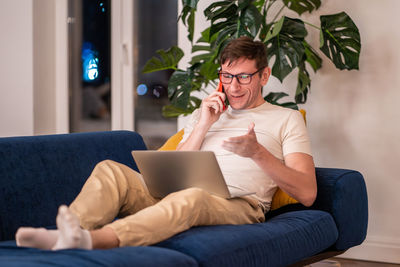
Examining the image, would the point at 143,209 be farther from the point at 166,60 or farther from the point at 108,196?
the point at 166,60

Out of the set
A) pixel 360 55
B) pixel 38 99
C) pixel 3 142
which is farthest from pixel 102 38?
pixel 3 142

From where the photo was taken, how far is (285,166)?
85.9 inches

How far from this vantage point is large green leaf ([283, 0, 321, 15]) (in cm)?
325

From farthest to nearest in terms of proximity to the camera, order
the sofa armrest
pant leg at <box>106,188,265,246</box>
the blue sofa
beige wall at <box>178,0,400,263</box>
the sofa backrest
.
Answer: beige wall at <box>178,0,400,263</box> → the sofa armrest → the sofa backrest → pant leg at <box>106,188,265,246</box> → the blue sofa

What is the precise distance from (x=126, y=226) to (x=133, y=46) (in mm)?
2804

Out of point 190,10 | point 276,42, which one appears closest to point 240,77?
point 276,42

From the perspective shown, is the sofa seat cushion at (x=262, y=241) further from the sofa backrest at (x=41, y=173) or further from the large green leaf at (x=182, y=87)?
the large green leaf at (x=182, y=87)

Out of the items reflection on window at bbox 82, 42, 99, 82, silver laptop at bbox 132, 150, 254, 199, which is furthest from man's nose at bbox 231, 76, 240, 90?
reflection on window at bbox 82, 42, 99, 82

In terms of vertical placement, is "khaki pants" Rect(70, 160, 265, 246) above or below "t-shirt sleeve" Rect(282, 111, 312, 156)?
below

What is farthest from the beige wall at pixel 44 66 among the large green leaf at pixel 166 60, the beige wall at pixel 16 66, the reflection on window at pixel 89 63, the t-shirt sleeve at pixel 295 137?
the t-shirt sleeve at pixel 295 137

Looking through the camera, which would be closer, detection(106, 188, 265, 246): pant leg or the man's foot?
the man's foot

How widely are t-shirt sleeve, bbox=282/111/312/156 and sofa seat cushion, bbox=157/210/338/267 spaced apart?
0.26 metres

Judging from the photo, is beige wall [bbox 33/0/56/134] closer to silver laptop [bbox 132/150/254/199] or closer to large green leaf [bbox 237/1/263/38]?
large green leaf [bbox 237/1/263/38]

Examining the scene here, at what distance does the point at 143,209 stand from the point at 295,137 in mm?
781
